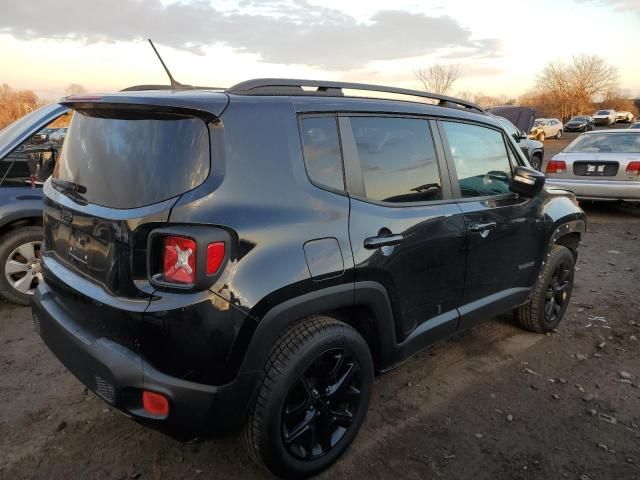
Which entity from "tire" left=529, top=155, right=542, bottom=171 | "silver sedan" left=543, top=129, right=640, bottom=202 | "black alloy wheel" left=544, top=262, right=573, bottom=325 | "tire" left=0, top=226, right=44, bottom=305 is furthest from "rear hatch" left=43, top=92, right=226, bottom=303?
"tire" left=529, top=155, right=542, bottom=171

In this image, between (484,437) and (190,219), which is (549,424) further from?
(190,219)

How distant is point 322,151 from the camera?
2406mm

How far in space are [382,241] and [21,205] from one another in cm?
345

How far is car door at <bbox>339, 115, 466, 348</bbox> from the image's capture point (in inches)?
98.4

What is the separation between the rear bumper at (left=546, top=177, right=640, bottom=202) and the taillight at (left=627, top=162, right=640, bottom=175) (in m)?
0.15

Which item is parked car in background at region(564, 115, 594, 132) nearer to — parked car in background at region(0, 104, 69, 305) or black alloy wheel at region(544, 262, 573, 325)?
black alloy wheel at region(544, 262, 573, 325)

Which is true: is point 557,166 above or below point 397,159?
below

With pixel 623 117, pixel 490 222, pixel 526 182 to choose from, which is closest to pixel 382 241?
pixel 490 222

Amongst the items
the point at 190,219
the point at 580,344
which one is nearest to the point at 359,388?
the point at 190,219

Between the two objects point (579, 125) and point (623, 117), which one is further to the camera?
point (623, 117)

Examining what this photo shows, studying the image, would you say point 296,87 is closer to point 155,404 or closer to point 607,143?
point 155,404

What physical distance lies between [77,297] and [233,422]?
3.03 ft

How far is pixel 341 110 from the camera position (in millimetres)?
2516

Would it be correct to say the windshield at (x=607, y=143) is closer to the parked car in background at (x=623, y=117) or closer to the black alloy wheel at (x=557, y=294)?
the black alloy wheel at (x=557, y=294)
